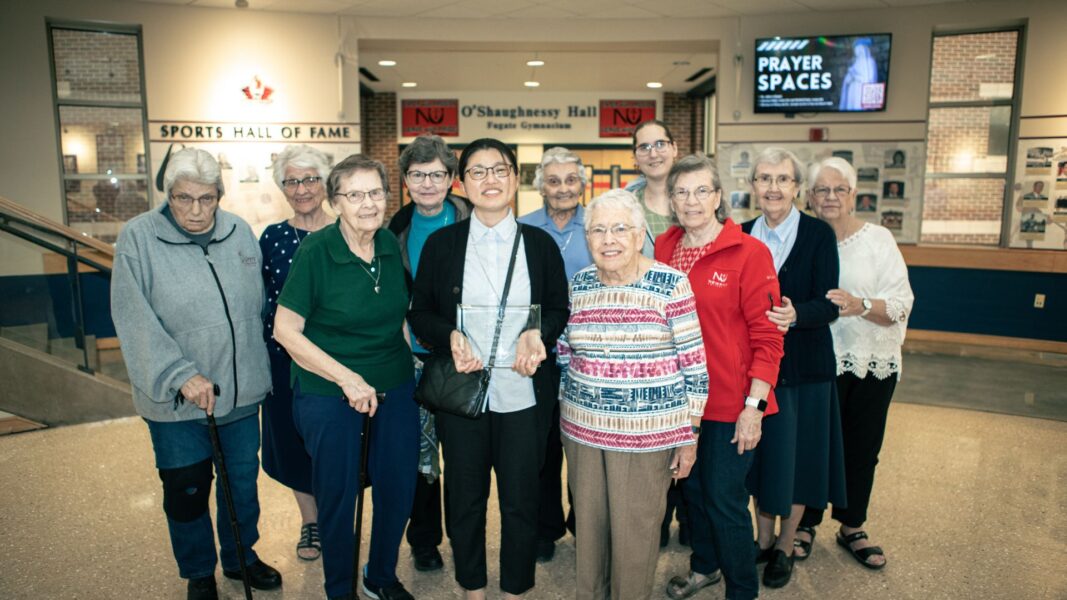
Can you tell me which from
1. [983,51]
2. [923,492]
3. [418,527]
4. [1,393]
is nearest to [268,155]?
[1,393]

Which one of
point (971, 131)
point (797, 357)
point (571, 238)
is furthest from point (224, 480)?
point (971, 131)

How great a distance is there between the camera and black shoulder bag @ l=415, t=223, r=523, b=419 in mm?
2168

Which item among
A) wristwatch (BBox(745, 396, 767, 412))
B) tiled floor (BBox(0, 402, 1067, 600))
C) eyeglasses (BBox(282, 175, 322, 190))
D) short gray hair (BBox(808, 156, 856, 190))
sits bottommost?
tiled floor (BBox(0, 402, 1067, 600))

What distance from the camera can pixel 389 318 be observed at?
2369 millimetres

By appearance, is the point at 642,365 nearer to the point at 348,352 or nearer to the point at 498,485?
the point at 498,485

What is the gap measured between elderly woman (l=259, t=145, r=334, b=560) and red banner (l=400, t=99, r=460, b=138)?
995 centimetres

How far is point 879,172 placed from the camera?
25.1ft

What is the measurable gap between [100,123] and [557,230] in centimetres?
682

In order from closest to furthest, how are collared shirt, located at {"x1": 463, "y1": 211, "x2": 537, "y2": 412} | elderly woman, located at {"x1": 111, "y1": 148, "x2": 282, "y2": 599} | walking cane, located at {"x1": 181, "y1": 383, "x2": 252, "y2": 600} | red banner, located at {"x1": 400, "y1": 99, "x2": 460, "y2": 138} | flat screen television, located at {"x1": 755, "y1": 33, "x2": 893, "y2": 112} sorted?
collared shirt, located at {"x1": 463, "y1": 211, "x2": 537, "y2": 412}, elderly woman, located at {"x1": 111, "y1": 148, "x2": 282, "y2": 599}, walking cane, located at {"x1": 181, "y1": 383, "x2": 252, "y2": 600}, flat screen television, located at {"x1": 755, "y1": 33, "x2": 893, "y2": 112}, red banner, located at {"x1": 400, "y1": 99, "x2": 460, "y2": 138}

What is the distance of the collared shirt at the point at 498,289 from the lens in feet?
7.25

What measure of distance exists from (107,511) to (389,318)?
2359mm

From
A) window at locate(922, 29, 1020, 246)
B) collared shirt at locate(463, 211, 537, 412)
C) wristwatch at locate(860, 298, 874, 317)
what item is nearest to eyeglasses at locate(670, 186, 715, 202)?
collared shirt at locate(463, 211, 537, 412)

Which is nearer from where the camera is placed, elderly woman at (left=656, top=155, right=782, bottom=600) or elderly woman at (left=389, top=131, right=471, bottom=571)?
elderly woman at (left=656, top=155, right=782, bottom=600)

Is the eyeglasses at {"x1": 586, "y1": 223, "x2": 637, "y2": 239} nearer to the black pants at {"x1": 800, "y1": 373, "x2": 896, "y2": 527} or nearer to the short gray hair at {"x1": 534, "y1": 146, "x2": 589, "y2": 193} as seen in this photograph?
the short gray hair at {"x1": 534, "y1": 146, "x2": 589, "y2": 193}
